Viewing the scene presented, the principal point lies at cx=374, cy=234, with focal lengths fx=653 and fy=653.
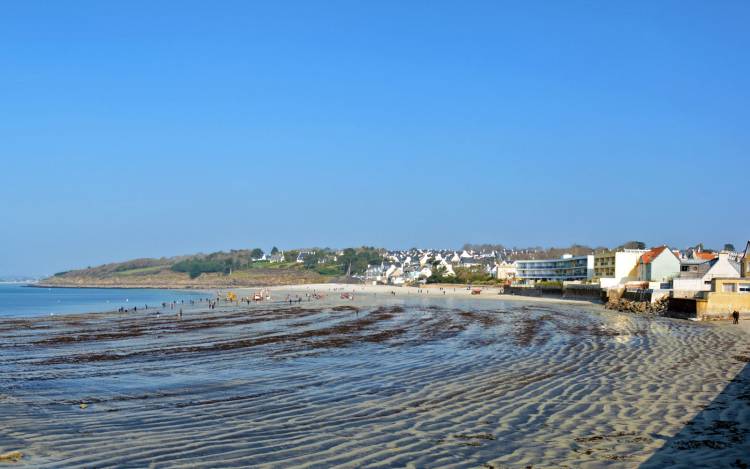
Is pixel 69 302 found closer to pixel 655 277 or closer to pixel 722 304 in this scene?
pixel 655 277

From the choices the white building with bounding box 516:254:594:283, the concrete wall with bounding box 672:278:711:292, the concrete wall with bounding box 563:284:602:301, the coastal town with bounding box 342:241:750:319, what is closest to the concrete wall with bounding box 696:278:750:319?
the coastal town with bounding box 342:241:750:319

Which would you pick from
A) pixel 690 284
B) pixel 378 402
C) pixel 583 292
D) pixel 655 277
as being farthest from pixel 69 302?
pixel 378 402

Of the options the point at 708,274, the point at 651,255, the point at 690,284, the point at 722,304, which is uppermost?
the point at 651,255

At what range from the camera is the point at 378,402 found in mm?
12688

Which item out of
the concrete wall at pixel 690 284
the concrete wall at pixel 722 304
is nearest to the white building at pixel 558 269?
the concrete wall at pixel 690 284

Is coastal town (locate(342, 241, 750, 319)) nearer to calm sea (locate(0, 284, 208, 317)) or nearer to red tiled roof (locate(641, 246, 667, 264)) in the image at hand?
red tiled roof (locate(641, 246, 667, 264))

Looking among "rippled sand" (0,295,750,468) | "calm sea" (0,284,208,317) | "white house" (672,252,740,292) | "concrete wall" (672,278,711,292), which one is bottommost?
"calm sea" (0,284,208,317)

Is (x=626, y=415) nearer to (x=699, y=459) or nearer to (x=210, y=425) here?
(x=699, y=459)

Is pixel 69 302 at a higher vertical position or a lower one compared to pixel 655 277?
lower

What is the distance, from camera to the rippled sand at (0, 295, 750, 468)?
8.77 metres

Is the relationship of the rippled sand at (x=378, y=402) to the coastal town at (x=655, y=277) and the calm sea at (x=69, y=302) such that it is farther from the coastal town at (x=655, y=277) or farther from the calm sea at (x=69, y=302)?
the calm sea at (x=69, y=302)

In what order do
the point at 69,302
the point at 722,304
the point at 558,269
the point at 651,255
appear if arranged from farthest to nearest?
the point at 558,269 → the point at 69,302 → the point at 651,255 → the point at 722,304

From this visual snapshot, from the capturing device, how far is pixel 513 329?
32.4 metres

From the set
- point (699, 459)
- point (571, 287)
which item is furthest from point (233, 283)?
point (699, 459)
